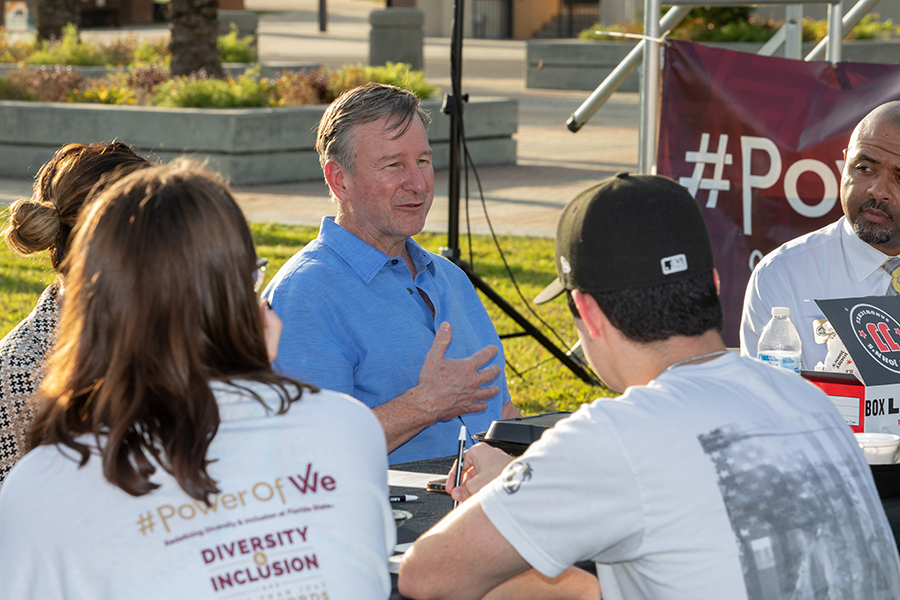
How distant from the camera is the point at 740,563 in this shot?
1.53 meters

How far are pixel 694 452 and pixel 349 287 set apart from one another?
164cm

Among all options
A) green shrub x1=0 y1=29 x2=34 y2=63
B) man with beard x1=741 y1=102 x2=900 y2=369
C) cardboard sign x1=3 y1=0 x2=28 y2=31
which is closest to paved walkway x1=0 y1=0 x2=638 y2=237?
cardboard sign x1=3 y1=0 x2=28 y2=31

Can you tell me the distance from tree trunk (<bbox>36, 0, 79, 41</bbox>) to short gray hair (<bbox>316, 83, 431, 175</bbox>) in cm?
1774

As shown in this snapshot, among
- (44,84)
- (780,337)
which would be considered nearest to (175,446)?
(780,337)

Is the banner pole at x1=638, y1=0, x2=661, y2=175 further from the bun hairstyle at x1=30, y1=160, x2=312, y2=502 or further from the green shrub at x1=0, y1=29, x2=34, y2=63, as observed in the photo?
the green shrub at x1=0, y1=29, x2=34, y2=63

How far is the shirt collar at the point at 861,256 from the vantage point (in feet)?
10.7

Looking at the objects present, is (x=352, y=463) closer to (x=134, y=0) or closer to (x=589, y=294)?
(x=589, y=294)

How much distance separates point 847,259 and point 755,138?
5.62 feet

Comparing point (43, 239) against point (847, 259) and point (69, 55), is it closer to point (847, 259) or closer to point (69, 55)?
point (847, 259)

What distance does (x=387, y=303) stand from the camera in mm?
3059

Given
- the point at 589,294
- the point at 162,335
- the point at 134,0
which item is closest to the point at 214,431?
the point at 162,335

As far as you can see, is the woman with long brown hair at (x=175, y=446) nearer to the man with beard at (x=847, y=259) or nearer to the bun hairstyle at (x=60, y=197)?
the bun hairstyle at (x=60, y=197)

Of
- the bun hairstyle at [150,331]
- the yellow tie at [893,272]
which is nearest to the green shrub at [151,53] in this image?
the yellow tie at [893,272]

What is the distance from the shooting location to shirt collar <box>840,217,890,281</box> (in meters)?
3.26
